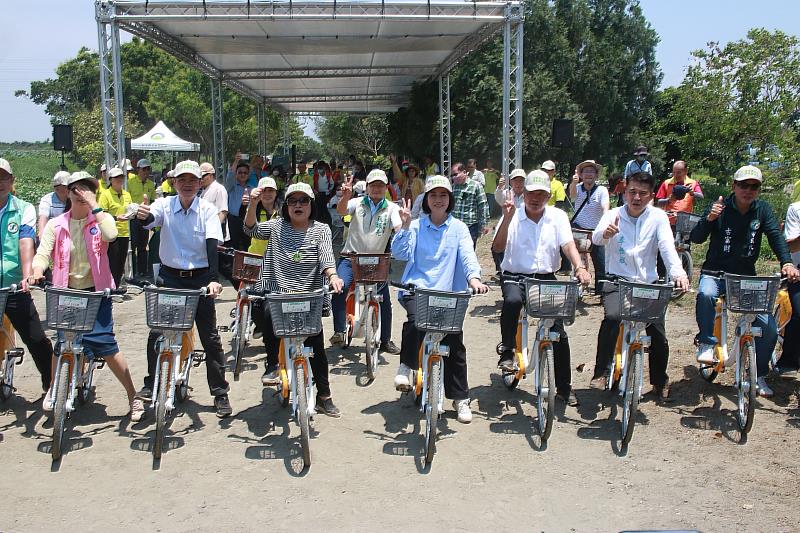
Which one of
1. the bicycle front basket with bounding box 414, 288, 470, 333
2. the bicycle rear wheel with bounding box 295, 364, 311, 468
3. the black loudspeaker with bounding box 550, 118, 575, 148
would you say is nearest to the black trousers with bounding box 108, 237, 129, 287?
the bicycle rear wheel with bounding box 295, 364, 311, 468

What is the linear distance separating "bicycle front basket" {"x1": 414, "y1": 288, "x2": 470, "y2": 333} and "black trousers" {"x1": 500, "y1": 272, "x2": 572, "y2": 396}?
3.75 ft

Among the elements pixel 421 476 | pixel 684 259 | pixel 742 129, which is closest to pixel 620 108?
pixel 742 129

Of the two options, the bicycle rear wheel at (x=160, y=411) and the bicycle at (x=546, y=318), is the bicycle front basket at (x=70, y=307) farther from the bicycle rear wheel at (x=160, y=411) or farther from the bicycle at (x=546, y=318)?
the bicycle at (x=546, y=318)

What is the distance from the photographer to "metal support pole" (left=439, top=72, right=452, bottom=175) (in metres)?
20.5

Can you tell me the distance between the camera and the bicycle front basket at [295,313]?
4770 mm

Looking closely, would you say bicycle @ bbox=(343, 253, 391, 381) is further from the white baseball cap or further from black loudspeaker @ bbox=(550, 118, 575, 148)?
black loudspeaker @ bbox=(550, 118, 575, 148)

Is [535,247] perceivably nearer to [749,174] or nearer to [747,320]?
[747,320]

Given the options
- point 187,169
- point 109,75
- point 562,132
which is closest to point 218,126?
point 109,75

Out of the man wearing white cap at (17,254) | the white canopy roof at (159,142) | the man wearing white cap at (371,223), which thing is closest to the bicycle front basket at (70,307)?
the man wearing white cap at (17,254)

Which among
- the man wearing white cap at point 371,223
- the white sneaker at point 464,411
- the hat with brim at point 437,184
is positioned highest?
the hat with brim at point 437,184

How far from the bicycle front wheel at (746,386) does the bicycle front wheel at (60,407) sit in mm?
4914

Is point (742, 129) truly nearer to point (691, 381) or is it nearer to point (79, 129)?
point (691, 381)

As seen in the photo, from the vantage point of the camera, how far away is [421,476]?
4781 millimetres

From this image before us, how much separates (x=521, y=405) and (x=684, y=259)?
16.5 feet
